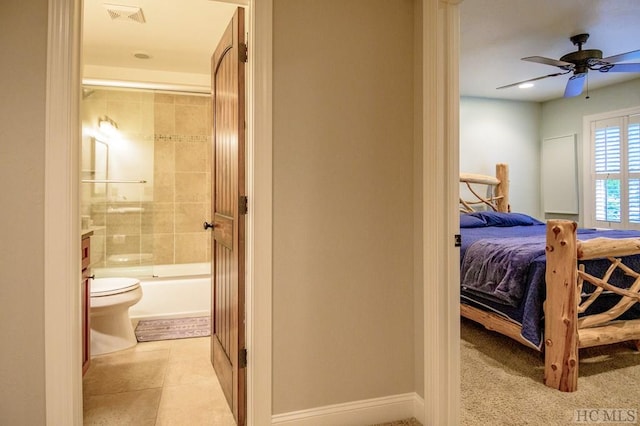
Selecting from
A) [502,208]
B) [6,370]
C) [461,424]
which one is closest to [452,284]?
[461,424]

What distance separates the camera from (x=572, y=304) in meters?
2.21

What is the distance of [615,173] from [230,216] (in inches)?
206

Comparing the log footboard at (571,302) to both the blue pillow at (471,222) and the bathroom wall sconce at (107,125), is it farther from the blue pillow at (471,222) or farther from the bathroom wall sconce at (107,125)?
the bathroom wall sconce at (107,125)

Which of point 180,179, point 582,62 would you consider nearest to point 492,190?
point 582,62

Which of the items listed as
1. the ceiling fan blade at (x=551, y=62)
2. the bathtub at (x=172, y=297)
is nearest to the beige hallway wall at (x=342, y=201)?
the ceiling fan blade at (x=551, y=62)

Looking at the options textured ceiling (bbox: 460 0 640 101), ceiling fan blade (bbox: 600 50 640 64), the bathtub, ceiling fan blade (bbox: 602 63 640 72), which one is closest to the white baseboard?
the bathtub

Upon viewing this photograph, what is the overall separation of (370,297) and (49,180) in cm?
151

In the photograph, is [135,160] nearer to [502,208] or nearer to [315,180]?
[315,180]

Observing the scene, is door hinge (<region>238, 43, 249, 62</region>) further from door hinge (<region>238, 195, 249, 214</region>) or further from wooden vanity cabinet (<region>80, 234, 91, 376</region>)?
wooden vanity cabinet (<region>80, 234, 91, 376</region>)

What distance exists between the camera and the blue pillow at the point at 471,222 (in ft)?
13.5

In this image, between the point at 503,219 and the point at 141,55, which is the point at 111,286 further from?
the point at 503,219

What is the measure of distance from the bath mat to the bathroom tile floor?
0.59 feet

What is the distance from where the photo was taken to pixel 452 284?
71.5 inches

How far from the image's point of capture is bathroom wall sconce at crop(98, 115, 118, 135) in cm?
408
